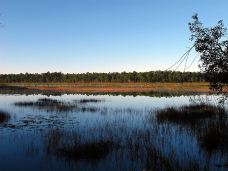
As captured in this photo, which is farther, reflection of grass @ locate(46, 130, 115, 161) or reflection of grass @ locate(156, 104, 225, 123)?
reflection of grass @ locate(156, 104, 225, 123)

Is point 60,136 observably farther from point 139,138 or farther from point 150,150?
point 150,150

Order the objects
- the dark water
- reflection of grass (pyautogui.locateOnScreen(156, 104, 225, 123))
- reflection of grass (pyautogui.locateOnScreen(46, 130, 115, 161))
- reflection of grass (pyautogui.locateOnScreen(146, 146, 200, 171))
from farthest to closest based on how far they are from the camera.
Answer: reflection of grass (pyautogui.locateOnScreen(156, 104, 225, 123)), reflection of grass (pyautogui.locateOnScreen(46, 130, 115, 161)), the dark water, reflection of grass (pyautogui.locateOnScreen(146, 146, 200, 171))

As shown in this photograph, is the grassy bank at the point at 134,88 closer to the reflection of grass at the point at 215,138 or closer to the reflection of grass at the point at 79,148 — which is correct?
the reflection of grass at the point at 215,138

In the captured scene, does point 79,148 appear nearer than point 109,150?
Yes

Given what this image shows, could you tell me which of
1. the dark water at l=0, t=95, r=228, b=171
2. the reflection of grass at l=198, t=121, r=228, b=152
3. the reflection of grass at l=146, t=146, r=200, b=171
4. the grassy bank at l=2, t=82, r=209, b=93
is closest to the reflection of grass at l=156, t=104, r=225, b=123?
the dark water at l=0, t=95, r=228, b=171

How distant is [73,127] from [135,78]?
534 ft

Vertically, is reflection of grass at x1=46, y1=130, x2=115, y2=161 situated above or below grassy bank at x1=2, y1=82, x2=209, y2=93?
below

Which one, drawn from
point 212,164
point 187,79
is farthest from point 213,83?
point 187,79

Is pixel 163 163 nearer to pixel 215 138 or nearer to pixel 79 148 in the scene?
pixel 79 148

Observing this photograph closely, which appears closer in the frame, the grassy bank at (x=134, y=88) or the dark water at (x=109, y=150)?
the dark water at (x=109, y=150)

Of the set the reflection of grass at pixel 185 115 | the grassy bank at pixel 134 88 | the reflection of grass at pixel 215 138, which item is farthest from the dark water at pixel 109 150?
the grassy bank at pixel 134 88

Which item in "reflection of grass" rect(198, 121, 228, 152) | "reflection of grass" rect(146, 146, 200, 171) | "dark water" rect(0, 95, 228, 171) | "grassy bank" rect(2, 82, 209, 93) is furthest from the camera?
"grassy bank" rect(2, 82, 209, 93)

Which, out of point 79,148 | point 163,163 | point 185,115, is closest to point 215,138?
point 163,163

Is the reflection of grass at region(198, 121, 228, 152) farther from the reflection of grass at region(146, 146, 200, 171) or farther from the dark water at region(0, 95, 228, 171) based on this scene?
the reflection of grass at region(146, 146, 200, 171)
